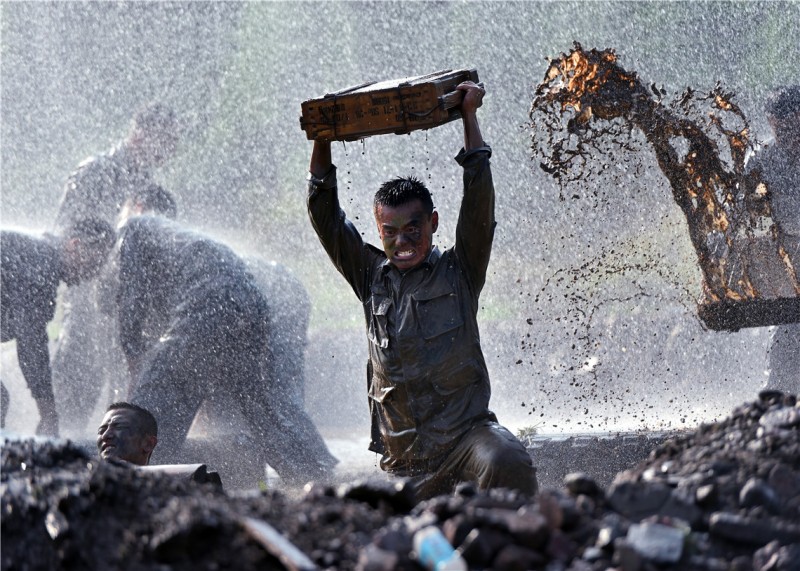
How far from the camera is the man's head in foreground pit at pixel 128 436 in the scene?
4.53 m

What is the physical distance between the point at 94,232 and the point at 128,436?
14.4 ft

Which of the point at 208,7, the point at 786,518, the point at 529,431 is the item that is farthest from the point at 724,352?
the point at 786,518

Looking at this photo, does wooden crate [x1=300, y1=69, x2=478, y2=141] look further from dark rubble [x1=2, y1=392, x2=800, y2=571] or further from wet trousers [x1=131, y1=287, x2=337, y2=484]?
wet trousers [x1=131, y1=287, x2=337, y2=484]

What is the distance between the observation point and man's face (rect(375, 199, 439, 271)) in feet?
13.2

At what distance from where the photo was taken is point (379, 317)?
4020 millimetres

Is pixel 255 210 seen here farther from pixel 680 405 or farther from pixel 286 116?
pixel 680 405

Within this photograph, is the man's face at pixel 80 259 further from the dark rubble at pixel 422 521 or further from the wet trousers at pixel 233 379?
the dark rubble at pixel 422 521

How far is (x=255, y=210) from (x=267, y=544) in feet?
43.7

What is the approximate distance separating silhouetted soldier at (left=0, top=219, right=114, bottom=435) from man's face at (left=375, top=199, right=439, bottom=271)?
5.12m

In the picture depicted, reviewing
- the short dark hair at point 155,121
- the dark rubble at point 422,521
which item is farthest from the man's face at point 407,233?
the short dark hair at point 155,121

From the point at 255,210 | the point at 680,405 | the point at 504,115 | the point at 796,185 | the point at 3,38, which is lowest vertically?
the point at 680,405

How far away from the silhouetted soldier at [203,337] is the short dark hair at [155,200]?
1376 millimetres

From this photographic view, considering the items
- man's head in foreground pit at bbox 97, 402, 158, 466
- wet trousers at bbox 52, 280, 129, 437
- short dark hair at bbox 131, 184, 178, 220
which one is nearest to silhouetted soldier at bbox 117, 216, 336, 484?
short dark hair at bbox 131, 184, 178, 220

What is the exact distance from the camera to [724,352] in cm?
1212
